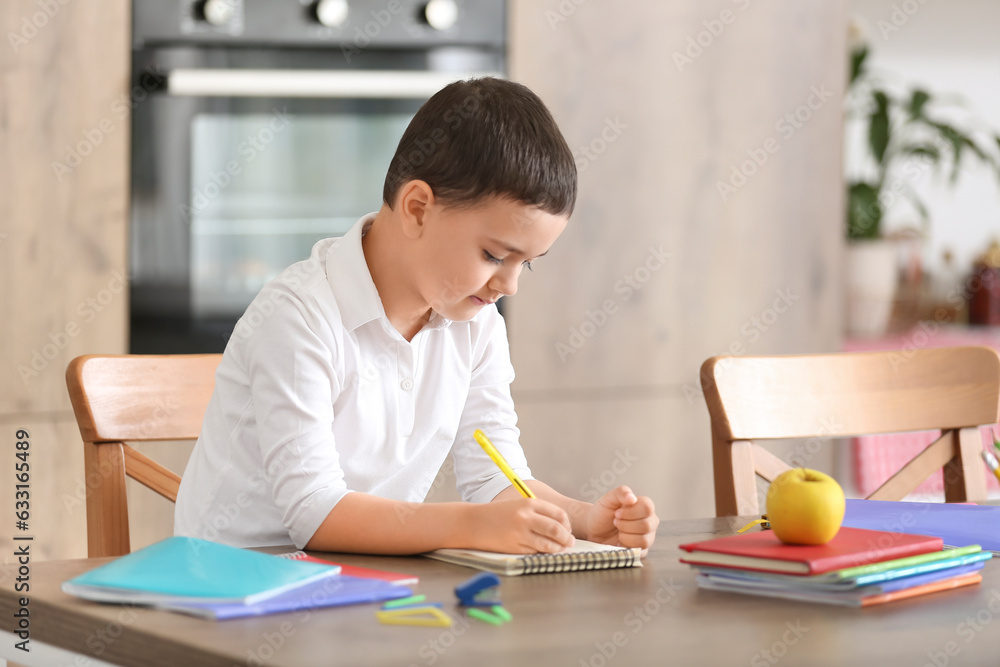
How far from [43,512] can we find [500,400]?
112cm

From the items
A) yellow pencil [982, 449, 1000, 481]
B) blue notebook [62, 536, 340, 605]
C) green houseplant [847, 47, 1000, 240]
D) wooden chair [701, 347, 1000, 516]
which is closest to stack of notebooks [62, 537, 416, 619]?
blue notebook [62, 536, 340, 605]

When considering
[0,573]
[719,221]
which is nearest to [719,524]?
[0,573]

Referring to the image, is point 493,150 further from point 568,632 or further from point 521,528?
point 568,632

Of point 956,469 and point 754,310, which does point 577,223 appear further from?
point 956,469

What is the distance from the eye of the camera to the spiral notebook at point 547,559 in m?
0.88

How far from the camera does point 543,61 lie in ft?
7.80

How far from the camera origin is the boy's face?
107 centimetres

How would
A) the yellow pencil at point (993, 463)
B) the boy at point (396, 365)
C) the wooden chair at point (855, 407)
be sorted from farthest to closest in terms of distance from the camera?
the wooden chair at point (855, 407)
the yellow pencil at point (993, 463)
the boy at point (396, 365)

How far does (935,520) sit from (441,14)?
157 cm

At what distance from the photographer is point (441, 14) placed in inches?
90.1

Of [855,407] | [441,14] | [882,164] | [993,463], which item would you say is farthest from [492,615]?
[882,164]

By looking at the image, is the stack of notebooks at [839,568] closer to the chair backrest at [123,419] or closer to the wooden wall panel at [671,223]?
the chair backrest at [123,419]

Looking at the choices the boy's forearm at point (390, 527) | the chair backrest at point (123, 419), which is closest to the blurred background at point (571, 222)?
the chair backrest at point (123, 419)

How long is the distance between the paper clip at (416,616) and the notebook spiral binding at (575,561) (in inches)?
6.5
